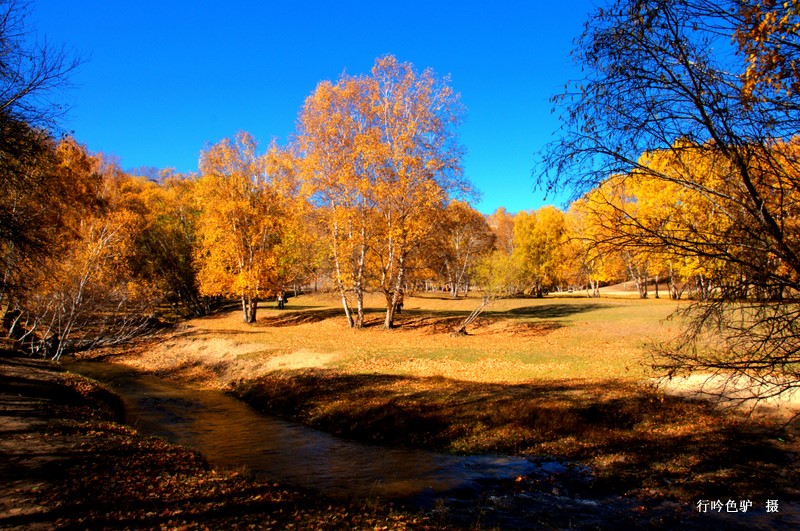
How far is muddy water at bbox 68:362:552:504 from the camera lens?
9.60 meters

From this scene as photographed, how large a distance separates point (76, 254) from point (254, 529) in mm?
24149

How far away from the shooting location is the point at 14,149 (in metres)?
9.61

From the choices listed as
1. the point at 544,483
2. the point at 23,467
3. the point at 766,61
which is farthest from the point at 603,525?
the point at 23,467

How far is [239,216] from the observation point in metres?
37.4

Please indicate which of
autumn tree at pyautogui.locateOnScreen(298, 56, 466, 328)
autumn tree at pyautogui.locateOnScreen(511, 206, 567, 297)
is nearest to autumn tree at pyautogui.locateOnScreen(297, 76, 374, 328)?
autumn tree at pyautogui.locateOnScreen(298, 56, 466, 328)

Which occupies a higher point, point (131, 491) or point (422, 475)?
point (131, 491)

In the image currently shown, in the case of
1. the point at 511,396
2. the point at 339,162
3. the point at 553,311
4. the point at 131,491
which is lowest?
the point at 511,396

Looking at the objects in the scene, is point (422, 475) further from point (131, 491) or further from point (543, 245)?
point (543, 245)

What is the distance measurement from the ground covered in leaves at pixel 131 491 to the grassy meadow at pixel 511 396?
5.30 metres

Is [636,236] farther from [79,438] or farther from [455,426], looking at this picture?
[79,438]

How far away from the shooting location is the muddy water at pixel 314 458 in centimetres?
960

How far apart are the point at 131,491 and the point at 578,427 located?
10838mm

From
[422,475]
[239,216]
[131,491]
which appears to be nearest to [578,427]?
[422,475]

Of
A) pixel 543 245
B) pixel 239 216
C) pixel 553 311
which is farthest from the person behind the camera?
pixel 543 245
